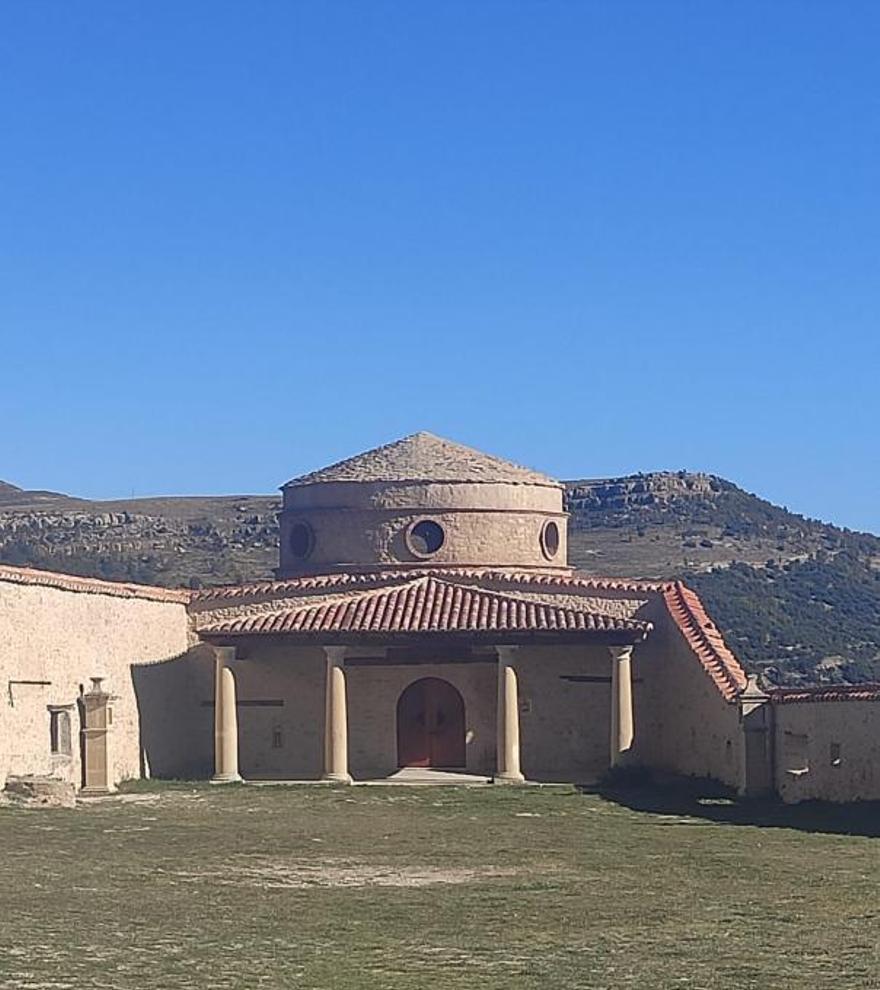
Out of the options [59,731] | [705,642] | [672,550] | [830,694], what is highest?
[672,550]

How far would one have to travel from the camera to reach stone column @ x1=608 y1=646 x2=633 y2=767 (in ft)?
114

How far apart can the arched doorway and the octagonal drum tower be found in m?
3.02

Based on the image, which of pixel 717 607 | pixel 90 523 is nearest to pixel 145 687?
pixel 717 607

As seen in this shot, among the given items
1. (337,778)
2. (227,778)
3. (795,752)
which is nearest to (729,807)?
(795,752)

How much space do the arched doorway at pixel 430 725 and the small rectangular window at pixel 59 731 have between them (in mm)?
6747

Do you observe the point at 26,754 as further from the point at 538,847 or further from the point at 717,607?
the point at 717,607

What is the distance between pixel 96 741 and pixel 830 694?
11418 millimetres

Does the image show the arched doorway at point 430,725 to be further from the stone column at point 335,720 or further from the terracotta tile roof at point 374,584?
the terracotta tile roof at point 374,584

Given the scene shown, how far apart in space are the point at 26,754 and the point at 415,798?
5757 millimetres

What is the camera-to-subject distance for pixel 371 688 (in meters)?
36.1

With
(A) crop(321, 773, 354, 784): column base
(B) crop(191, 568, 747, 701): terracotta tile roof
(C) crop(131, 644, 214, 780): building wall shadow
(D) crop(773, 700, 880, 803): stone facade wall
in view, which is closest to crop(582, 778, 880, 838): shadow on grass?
(D) crop(773, 700, 880, 803): stone facade wall

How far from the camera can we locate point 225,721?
34.8 meters

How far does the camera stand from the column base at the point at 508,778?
33719 millimetres

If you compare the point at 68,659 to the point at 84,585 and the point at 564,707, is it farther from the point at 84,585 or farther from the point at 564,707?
the point at 564,707
